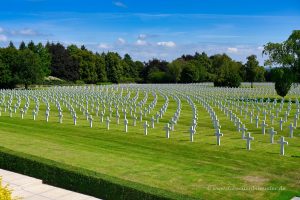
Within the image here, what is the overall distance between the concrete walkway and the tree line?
118 ft

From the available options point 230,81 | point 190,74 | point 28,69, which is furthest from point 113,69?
point 230,81

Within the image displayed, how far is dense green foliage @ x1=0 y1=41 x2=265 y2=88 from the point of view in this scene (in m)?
65.1

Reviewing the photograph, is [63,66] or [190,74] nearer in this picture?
[190,74]

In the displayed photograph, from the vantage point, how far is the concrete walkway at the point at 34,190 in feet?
31.9

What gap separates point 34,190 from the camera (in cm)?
1029

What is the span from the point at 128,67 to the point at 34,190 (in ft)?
327

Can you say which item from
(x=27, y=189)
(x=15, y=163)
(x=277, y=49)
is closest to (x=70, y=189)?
(x=27, y=189)

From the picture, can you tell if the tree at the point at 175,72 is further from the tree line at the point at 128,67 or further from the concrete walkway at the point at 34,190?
the concrete walkway at the point at 34,190

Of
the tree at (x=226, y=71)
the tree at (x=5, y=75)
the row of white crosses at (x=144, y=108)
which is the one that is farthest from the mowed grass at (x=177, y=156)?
the tree at (x=5, y=75)

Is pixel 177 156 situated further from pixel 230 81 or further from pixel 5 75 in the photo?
pixel 5 75

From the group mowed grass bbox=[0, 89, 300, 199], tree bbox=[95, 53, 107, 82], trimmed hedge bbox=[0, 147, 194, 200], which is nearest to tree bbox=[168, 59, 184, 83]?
tree bbox=[95, 53, 107, 82]

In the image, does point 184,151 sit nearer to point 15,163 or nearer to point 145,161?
point 145,161

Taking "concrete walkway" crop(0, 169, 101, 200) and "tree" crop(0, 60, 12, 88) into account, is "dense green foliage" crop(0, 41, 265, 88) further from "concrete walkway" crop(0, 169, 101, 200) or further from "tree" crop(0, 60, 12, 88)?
"concrete walkway" crop(0, 169, 101, 200)

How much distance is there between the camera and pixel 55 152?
46.0 ft
